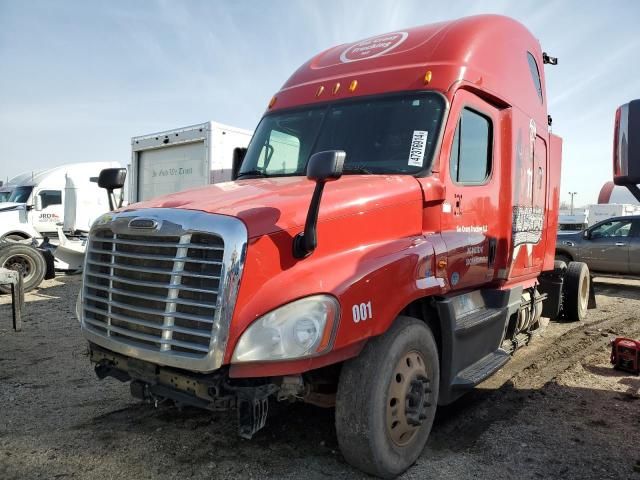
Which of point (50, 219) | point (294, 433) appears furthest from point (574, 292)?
point (50, 219)

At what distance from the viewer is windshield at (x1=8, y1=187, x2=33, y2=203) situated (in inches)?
576

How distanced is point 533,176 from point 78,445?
16.2 ft

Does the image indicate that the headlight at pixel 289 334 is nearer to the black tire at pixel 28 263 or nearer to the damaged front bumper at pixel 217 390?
the damaged front bumper at pixel 217 390

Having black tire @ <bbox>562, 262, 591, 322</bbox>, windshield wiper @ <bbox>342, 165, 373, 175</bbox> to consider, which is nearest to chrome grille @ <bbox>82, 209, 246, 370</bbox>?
windshield wiper @ <bbox>342, 165, 373, 175</bbox>

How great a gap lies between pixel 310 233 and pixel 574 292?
648 cm

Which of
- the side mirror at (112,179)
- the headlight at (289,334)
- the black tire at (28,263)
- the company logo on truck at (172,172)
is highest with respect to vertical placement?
the company logo on truck at (172,172)

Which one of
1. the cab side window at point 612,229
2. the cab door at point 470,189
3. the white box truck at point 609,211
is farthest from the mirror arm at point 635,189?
the white box truck at point 609,211

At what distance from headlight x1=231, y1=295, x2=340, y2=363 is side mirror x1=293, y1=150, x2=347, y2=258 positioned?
30cm

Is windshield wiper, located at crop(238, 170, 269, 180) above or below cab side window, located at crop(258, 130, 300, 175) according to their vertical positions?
below

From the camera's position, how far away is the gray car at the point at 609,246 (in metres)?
11.5

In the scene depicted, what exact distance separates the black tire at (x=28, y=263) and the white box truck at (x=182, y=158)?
2.38 metres

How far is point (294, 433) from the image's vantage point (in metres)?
3.78

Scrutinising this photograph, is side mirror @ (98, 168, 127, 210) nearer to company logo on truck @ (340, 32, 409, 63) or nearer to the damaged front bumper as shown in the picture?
the damaged front bumper

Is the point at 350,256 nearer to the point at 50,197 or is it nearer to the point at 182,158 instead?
the point at 182,158
